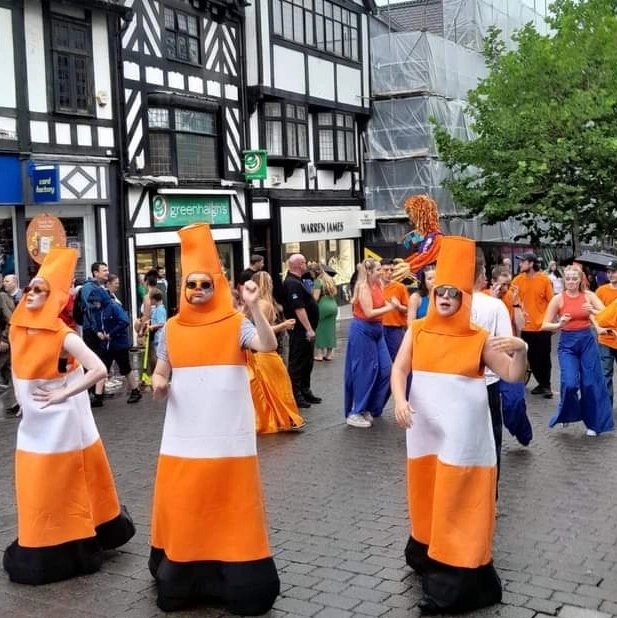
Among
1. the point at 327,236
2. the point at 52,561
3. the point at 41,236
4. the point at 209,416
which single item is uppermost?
the point at 41,236

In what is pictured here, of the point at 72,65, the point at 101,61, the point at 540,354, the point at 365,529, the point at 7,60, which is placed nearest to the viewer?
the point at 365,529

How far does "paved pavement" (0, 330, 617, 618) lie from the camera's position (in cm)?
509

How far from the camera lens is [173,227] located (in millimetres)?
21766

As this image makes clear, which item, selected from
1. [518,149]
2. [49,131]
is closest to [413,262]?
[49,131]

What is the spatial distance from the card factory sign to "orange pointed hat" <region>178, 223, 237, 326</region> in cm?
2080

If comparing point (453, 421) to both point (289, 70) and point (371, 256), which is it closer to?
point (371, 256)

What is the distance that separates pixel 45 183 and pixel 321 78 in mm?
11476

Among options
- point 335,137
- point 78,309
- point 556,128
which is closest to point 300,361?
point 78,309

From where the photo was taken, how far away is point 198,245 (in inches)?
202

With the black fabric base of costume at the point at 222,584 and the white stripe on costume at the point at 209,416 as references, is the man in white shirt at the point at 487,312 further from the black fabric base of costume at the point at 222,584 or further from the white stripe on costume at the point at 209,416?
the black fabric base of costume at the point at 222,584

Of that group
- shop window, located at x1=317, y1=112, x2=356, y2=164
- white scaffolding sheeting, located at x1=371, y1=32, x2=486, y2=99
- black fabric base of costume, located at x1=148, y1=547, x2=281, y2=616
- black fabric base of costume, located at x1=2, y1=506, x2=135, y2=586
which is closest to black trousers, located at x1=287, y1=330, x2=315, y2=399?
black fabric base of costume, located at x1=2, y1=506, x2=135, y2=586

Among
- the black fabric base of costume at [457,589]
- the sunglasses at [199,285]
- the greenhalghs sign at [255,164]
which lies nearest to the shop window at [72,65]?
the greenhalghs sign at [255,164]

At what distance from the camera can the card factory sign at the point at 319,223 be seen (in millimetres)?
26188

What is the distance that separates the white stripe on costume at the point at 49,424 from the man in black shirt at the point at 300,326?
5908mm
